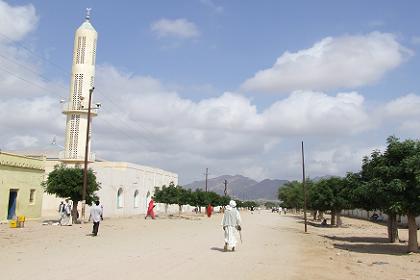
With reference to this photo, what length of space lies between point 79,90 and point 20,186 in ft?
49.1

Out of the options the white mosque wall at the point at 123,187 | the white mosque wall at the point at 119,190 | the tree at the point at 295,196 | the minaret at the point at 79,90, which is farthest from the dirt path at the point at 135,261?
the tree at the point at 295,196

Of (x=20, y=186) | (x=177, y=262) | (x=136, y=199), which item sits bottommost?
(x=177, y=262)

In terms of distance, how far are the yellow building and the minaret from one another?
10357 mm

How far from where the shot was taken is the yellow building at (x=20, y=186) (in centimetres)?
3472

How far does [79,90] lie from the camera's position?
49000 mm

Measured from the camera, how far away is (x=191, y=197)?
7194cm

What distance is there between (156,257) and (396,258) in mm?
9374

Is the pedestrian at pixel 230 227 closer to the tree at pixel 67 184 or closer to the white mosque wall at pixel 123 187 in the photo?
the tree at pixel 67 184

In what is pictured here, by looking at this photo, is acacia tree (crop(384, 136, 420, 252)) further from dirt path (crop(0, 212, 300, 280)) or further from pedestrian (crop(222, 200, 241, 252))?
pedestrian (crop(222, 200, 241, 252))

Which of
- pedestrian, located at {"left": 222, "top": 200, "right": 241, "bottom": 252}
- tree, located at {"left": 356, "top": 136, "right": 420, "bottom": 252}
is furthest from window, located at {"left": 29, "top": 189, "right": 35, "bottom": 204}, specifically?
tree, located at {"left": 356, "top": 136, "right": 420, "bottom": 252}

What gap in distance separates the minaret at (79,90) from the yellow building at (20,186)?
10357 mm

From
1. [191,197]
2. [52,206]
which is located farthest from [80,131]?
[191,197]

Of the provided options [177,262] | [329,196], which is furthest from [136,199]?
[177,262]

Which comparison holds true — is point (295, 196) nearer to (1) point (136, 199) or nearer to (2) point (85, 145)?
(1) point (136, 199)
